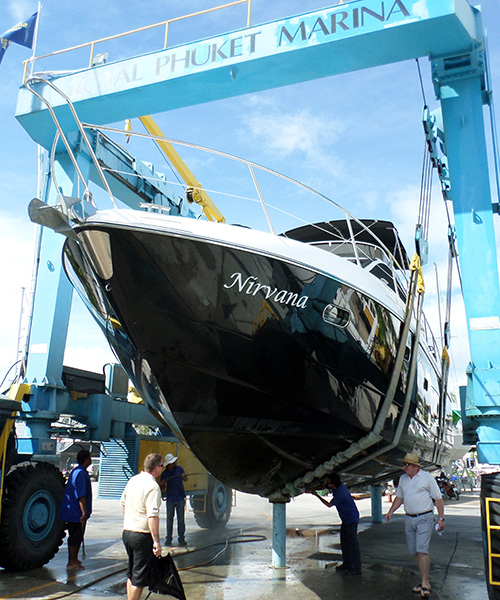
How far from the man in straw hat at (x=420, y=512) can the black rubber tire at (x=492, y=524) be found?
1.38ft

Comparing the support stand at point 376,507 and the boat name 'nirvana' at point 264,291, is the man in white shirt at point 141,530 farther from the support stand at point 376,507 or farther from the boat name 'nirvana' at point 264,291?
the support stand at point 376,507

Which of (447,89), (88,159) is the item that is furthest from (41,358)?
(447,89)

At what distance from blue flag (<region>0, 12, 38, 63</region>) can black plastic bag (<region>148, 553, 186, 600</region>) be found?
7.26 metres

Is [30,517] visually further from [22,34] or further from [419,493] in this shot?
[22,34]

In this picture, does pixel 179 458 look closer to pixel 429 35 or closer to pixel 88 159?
pixel 88 159

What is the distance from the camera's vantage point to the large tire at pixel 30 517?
233 inches

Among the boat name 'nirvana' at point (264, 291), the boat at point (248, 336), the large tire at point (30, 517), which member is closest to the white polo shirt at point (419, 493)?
the boat at point (248, 336)

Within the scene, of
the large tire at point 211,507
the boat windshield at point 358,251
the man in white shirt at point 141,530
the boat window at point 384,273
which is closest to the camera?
the man in white shirt at point 141,530

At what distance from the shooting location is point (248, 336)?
14.3 ft

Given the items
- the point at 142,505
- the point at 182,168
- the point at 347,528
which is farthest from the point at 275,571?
the point at 182,168

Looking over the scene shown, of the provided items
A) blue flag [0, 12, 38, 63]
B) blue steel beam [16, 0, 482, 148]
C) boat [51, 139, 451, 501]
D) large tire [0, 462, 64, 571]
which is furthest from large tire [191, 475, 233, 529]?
blue flag [0, 12, 38, 63]

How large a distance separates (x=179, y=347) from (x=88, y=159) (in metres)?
5.56

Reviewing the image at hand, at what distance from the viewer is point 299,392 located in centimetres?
459

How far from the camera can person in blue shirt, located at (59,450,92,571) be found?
6.21 m
